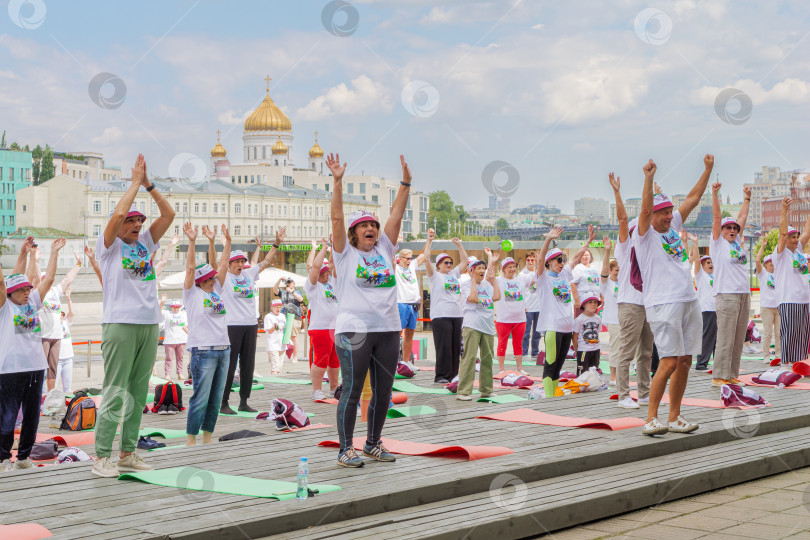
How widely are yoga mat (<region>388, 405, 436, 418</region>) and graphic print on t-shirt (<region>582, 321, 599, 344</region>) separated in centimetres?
254

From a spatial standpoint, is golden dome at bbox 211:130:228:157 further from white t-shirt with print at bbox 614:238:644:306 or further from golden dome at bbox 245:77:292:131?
white t-shirt with print at bbox 614:238:644:306

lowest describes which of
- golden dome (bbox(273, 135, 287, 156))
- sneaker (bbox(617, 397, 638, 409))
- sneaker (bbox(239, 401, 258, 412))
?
sneaker (bbox(239, 401, 258, 412))

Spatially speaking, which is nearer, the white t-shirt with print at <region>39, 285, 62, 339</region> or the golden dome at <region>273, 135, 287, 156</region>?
the white t-shirt with print at <region>39, 285, 62, 339</region>

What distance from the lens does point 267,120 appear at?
143125 mm

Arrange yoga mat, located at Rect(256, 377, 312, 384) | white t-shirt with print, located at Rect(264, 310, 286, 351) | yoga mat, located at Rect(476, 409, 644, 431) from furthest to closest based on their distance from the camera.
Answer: white t-shirt with print, located at Rect(264, 310, 286, 351) → yoga mat, located at Rect(256, 377, 312, 384) → yoga mat, located at Rect(476, 409, 644, 431)

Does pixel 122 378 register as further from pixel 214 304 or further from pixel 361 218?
pixel 214 304

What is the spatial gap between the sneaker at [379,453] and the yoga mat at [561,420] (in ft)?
6.70

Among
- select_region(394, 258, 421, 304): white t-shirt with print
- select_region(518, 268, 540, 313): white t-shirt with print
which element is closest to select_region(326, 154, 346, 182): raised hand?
select_region(394, 258, 421, 304): white t-shirt with print

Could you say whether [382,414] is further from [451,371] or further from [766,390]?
[451,371]

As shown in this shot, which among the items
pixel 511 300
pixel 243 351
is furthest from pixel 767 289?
pixel 243 351

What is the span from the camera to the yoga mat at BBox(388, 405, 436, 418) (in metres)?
9.49

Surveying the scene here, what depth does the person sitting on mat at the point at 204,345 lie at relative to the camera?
8328 mm

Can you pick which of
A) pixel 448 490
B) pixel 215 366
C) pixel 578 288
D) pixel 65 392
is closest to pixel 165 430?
pixel 215 366

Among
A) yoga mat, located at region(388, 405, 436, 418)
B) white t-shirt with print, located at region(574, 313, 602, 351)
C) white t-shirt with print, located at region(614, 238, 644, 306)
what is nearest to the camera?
white t-shirt with print, located at region(614, 238, 644, 306)
